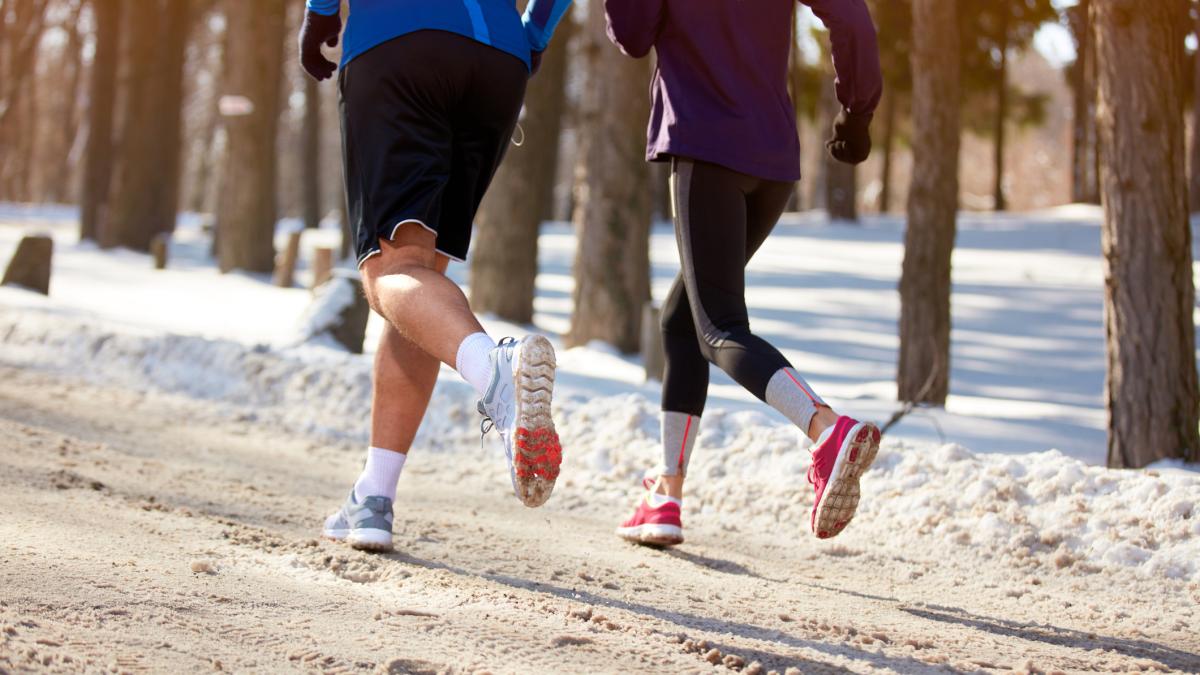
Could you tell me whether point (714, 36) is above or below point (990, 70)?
below

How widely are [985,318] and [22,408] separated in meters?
9.82

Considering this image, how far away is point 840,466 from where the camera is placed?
10.6ft

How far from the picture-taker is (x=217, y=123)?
3716 cm

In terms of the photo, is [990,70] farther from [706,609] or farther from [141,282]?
[706,609]

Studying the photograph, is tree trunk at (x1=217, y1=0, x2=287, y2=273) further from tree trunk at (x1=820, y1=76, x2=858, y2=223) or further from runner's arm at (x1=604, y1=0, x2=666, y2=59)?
runner's arm at (x1=604, y1=0, x2=666, y2=59)

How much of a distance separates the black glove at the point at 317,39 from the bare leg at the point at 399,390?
2.09ft

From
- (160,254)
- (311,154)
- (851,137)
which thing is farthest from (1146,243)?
(311,154)

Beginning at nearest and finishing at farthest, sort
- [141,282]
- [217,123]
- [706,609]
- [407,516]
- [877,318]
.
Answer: [706,609] → [407,516] → [877,318] → [141,282] → [217,123]

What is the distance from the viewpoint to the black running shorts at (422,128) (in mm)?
3422

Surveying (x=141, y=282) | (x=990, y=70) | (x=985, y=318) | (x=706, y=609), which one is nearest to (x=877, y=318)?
(x=985, y=318)

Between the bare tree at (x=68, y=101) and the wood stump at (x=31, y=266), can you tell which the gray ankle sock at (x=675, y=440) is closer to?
the wood stump at (x=31, y=266)

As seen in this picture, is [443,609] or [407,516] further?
[407,516]

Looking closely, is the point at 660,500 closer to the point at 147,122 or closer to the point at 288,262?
the point at 288,262

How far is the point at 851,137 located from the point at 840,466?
44.3 inches
